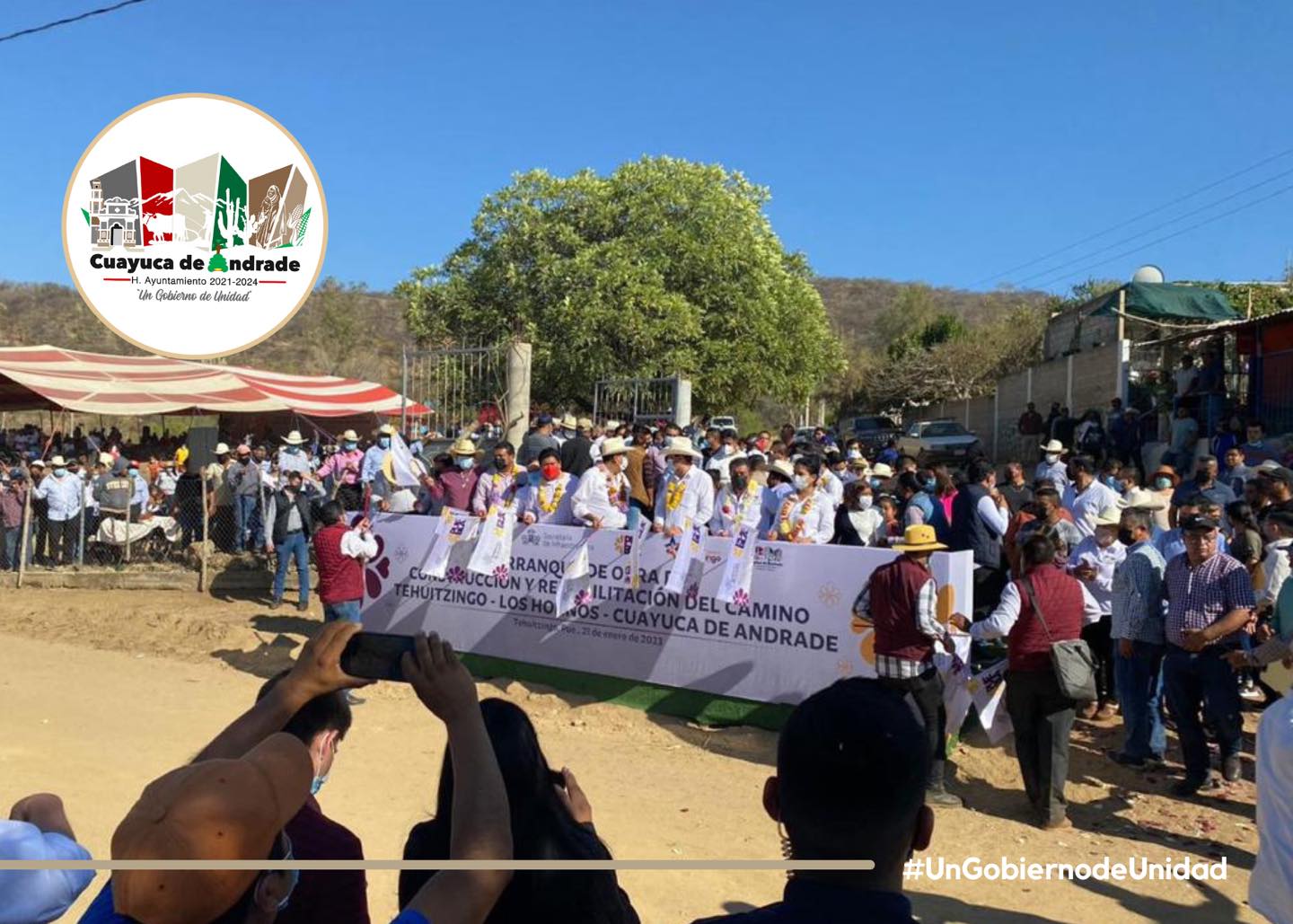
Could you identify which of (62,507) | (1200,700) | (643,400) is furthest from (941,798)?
(62,507)

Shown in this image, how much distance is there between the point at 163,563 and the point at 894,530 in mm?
11138

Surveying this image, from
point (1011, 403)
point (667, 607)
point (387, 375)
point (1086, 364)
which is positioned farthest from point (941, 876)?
point (387, 375)

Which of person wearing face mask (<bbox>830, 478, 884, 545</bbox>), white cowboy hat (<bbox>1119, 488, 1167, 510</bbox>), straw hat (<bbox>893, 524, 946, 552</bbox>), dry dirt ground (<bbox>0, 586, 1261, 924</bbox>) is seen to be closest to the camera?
dry dirt ground (<bbox>0, 586, 1261, 924</bbox>)

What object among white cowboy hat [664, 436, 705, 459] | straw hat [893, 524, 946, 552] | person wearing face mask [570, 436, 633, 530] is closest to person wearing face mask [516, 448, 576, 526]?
person wearing face mask [570, 436, 633, 530]

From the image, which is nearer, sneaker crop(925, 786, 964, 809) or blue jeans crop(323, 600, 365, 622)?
sneaker crop(925, 786, 964, 809)

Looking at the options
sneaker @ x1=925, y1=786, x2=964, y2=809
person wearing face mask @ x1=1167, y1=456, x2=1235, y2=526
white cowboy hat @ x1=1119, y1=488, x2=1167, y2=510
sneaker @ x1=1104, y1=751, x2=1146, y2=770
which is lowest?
sneaker @ x1=925, y1=786, x2=964, y2=809

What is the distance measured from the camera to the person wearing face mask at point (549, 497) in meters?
10.4

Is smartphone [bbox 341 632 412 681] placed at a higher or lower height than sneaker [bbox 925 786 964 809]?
higher

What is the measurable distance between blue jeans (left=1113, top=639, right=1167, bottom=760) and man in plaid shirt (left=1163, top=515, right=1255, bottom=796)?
13.3 inches

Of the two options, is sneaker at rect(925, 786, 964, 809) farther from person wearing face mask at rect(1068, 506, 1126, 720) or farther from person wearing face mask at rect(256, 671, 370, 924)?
person wearing face mask at rect(256, 671, 370, 924)

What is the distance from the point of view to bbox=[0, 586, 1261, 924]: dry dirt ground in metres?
5.91

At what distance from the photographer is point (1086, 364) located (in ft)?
80.6

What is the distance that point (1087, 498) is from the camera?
10344mm

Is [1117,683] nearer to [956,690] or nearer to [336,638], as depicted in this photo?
[956,690]
